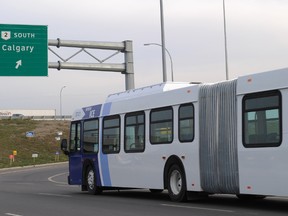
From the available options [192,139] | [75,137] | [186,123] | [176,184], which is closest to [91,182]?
[75,137]

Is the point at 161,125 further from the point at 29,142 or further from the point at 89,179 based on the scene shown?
the point at 29,142

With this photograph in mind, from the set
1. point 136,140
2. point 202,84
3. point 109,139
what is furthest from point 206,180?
point 109,139

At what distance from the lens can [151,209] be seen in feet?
47.4

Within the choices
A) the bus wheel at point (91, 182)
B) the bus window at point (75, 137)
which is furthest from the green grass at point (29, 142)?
the bus wheel at point (91, 182)

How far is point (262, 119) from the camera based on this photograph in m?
13.2

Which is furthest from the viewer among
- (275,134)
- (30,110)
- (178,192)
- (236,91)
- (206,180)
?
(30,110)

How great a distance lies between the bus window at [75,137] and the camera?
21.9 meters

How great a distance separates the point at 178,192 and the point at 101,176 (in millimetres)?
4565

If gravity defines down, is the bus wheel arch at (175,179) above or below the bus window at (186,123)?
below

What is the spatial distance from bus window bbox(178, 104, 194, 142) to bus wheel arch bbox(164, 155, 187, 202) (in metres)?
0.64

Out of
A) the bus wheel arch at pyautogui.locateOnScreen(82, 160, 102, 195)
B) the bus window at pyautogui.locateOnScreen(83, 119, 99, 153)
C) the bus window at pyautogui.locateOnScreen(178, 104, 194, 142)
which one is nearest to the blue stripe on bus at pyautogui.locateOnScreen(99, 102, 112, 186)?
the bus window at pyautogui.locateOnScreen(83, 119, 99, 153)

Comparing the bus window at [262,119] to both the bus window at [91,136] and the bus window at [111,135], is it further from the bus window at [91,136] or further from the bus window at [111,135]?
the bus window at [91,136]

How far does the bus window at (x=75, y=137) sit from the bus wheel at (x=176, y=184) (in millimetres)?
6271

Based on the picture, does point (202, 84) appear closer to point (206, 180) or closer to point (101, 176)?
point (206, 180)
